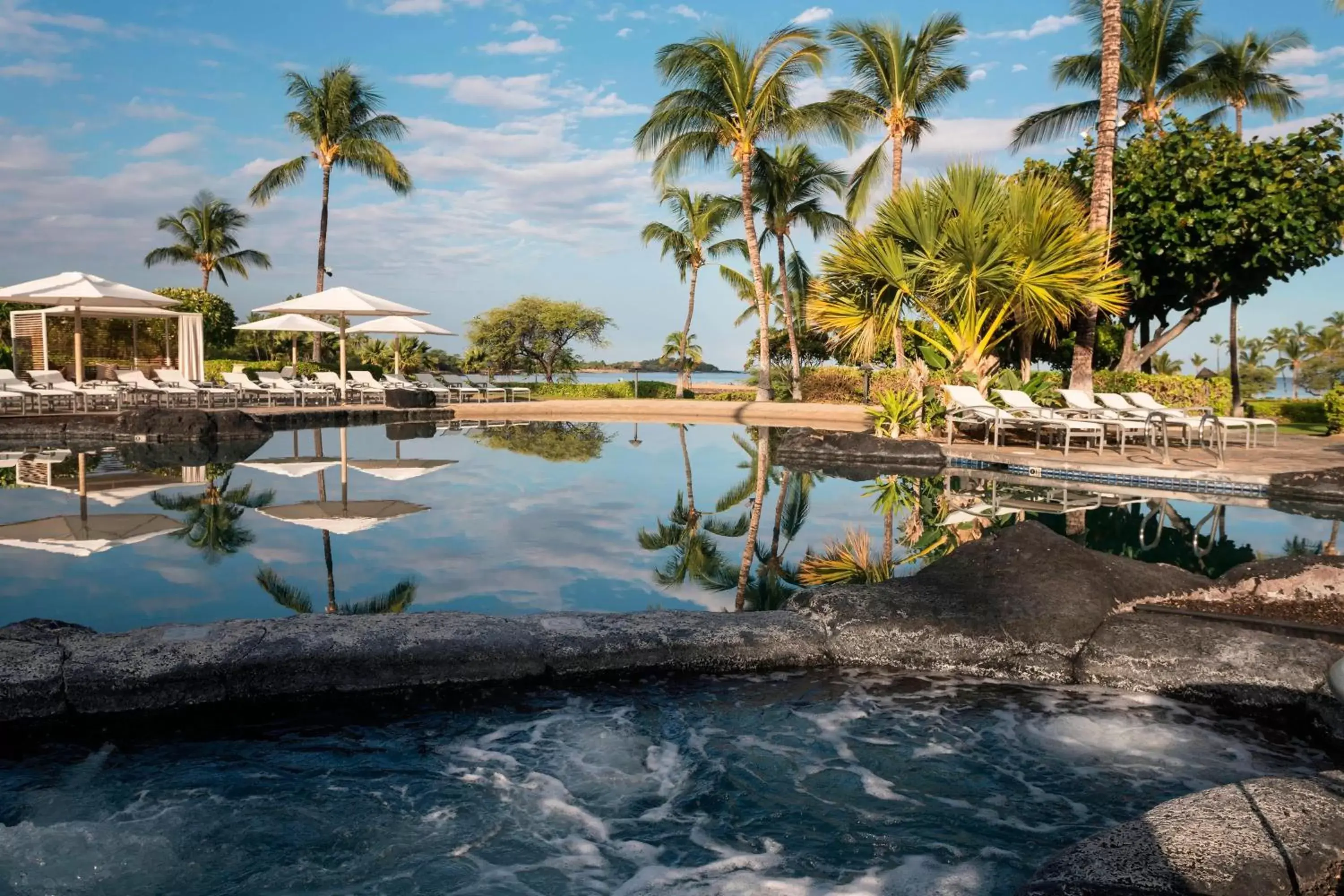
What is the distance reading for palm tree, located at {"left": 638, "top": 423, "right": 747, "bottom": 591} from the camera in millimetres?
6793

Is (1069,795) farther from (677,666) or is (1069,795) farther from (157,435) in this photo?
(157,435)

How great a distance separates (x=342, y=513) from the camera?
912cm

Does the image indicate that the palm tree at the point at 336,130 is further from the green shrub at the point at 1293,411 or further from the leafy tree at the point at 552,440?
the green shrub at the point at 1293,411

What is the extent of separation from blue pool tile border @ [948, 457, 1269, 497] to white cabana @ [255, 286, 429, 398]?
45.2 feet

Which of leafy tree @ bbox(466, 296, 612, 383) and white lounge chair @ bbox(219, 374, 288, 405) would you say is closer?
white lounge chair @ bbox(219, 374, 288, 405)

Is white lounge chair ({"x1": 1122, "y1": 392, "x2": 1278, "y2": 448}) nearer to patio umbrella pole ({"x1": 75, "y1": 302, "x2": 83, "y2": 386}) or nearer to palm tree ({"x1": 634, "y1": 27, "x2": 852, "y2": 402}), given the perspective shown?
palm tree ({"x1": 634, "y1": 27, "x2": 852, "y2": 402})

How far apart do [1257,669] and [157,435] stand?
1555cm

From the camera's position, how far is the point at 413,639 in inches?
181

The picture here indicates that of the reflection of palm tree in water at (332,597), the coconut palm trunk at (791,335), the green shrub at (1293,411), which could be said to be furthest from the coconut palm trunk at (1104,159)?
the reflection of palm tree in water at (332,597)

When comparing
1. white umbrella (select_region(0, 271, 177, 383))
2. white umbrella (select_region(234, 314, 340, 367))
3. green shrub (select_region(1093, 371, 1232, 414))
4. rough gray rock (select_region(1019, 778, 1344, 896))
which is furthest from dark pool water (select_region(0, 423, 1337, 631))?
white umbrella (select_region(234, 314, 340, 367))

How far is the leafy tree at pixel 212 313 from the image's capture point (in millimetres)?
33031

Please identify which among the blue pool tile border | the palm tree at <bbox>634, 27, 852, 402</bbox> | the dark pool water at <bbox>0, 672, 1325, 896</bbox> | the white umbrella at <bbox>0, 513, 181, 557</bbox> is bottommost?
the dark pool water at <bbox>0, 672, 1325, 896</bbox>

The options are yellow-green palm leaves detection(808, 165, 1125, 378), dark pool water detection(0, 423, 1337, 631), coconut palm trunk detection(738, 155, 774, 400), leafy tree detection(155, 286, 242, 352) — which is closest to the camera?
dark pool water detection(0, 423, 1337, 631)

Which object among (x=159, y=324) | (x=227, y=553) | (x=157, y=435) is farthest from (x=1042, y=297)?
(x=159, y=324)
